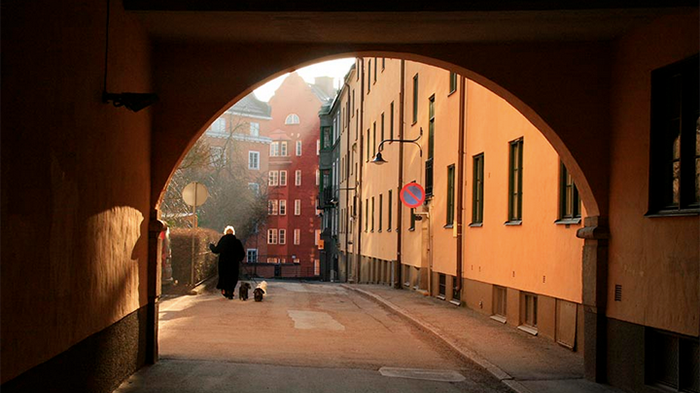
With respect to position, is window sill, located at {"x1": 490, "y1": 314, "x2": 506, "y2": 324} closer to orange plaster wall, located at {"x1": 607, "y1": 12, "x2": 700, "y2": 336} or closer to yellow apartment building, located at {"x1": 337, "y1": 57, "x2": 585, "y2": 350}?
yellow apartment building, located at {"x1": 337, "y1": 57, "x2": 585, "y2": 350}

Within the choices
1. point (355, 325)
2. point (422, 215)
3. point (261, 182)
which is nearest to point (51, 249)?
point (355, 325)

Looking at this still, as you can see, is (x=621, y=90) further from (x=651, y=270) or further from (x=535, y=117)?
(x=651, y=270)

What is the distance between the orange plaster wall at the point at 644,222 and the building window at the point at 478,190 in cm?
804

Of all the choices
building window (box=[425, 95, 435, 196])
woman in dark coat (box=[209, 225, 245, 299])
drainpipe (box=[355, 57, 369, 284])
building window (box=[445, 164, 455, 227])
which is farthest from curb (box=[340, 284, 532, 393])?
drainpipe (box=[355, 57, 369, 284])

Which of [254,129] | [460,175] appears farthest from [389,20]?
[254,129]

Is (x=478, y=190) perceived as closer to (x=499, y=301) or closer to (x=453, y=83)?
(x=499, y=301)

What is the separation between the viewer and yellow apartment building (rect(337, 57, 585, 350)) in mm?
13172

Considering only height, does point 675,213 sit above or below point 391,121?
below

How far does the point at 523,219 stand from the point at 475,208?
394 centimetres

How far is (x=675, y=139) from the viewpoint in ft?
29.1

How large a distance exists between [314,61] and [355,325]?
294 inches

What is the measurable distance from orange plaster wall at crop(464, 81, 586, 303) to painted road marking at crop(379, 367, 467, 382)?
2.28m

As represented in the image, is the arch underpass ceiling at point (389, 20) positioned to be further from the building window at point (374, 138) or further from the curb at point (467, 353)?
the building window at point (374, 138)

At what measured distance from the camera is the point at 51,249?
6.32 metres
